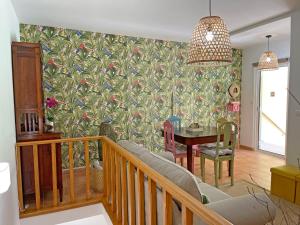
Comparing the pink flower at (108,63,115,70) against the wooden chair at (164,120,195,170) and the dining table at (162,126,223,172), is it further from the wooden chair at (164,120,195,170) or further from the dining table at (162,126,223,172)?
the dining table at (162,126,223,172)

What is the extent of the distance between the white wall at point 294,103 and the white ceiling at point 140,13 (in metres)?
0.31

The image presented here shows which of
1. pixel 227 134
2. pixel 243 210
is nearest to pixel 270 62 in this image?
pixel 227 134

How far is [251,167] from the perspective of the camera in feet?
14.6

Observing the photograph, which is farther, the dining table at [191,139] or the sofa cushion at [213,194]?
the dining table at [191,139]

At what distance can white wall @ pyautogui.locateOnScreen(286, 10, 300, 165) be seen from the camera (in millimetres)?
3359

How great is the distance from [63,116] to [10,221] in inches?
89.3

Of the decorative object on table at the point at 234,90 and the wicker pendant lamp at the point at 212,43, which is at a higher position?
the wicker pendant lamp at the point at 212,43

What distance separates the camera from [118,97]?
4.59 metres

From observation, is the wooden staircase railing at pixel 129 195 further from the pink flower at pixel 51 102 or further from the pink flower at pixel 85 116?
the pink flower at pixel 85 116

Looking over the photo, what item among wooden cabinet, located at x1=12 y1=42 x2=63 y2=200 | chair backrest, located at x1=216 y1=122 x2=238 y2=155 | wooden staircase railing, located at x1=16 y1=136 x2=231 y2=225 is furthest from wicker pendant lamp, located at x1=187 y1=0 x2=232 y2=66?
wooden cabinet, located at x1=12 y1=42 x2=63 y2=200

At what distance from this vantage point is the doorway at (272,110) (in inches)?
218

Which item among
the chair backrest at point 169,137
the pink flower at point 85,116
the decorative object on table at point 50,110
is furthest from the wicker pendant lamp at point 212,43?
the pink flower at point 85,116

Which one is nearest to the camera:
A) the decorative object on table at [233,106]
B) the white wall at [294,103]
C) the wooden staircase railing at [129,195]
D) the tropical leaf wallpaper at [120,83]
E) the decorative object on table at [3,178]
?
the wooden staircase railing at [129,195]

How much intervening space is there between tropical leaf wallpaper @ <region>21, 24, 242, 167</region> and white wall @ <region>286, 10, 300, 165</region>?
2211 millimetres
